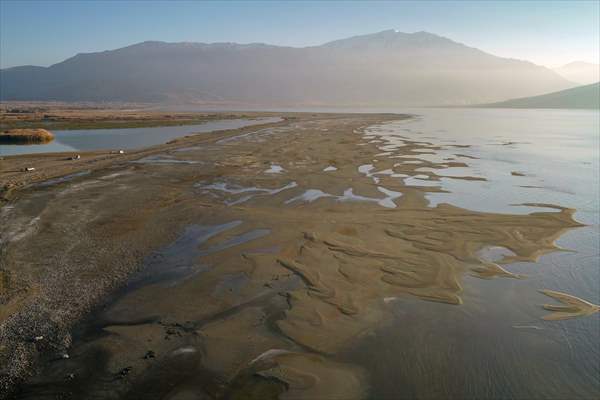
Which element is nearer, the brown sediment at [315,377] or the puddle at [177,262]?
the brown sediment at [315,377]

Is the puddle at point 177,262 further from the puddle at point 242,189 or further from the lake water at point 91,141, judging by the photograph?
the lake water at point 91,141

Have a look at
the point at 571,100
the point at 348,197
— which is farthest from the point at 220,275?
the point at 571,100

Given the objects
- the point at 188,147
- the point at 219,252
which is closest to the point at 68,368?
the point at 219,252

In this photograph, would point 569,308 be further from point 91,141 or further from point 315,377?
point 91,141

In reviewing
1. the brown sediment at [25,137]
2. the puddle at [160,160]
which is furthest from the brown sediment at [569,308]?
the brown sediment at [25,137]

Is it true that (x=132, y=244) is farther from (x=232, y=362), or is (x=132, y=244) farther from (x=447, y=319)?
(x=447, y=319)

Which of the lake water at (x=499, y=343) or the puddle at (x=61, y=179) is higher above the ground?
the puddle at (x=61, y=179)

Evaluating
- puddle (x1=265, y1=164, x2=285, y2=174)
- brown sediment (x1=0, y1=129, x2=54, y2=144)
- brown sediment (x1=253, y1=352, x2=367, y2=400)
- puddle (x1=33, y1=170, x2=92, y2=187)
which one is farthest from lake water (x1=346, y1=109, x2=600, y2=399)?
brown sediment (x1=0, y1=129, x2=54, y2=144)

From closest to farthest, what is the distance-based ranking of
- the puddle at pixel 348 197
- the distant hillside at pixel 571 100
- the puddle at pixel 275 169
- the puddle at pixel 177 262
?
the puddle at pixel 177 262 → the puddle at pixel 348 197 → the puddle at pixel 275 169 → the distant hillside at pixel 571 100
